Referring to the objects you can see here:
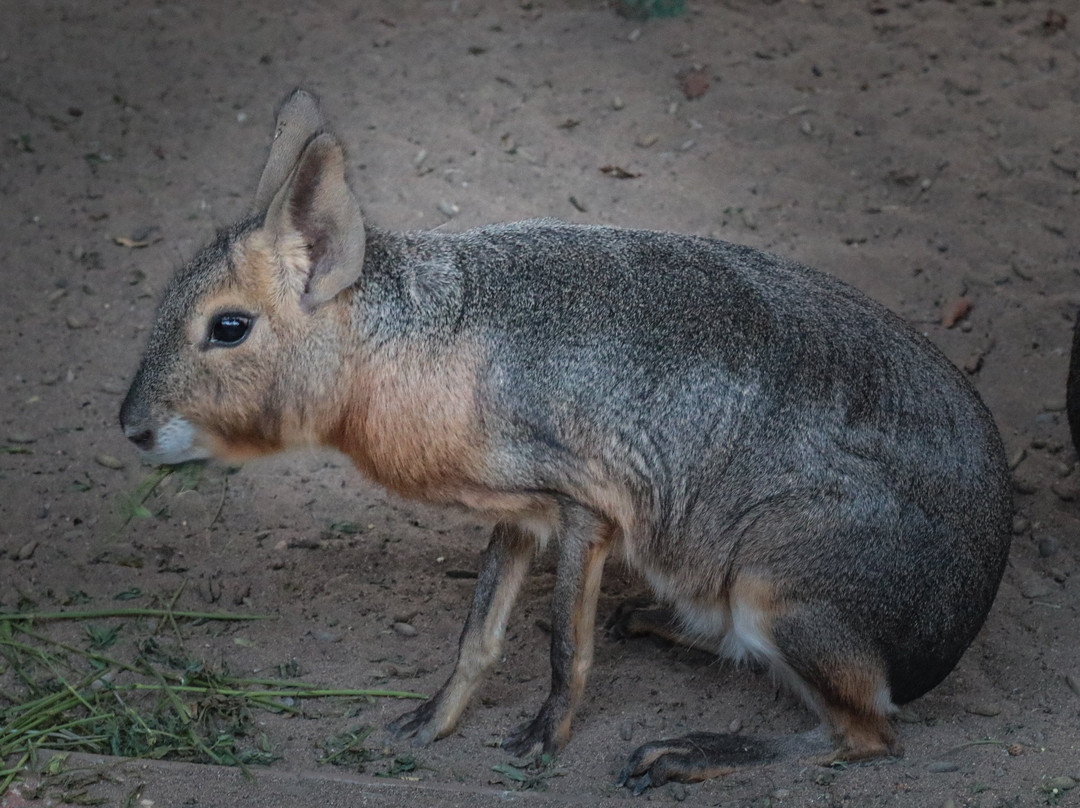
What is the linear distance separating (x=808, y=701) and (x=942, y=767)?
1.41 ft

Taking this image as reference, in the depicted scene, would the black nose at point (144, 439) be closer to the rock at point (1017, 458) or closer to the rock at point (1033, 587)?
the rock at point (1033, 587)

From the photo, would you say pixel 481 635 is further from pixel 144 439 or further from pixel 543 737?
pixel 144 439

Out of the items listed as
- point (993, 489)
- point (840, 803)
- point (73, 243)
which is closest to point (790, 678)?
point (840, 803)

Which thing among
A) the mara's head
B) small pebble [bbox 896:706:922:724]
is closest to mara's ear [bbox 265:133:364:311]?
the mara's head

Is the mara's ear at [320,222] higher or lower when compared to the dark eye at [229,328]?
higher

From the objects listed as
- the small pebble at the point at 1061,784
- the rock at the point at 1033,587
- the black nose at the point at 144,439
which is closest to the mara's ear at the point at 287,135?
the black nose at the point at 144,439

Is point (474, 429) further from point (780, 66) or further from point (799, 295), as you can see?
point (780, 66)

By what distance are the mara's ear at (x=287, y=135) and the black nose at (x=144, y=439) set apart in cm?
73

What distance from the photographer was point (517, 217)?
6.16 m

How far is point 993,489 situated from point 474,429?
1.54 metres

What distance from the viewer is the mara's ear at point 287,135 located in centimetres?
403

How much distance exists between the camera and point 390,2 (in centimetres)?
788

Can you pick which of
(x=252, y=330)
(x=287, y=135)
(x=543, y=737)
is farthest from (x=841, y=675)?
(x=287, y=135)

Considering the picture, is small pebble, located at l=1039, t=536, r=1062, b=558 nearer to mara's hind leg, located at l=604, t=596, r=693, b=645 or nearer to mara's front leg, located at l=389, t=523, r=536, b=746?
mara's hind leg, located at l=604, t=596, r=693, b=645
